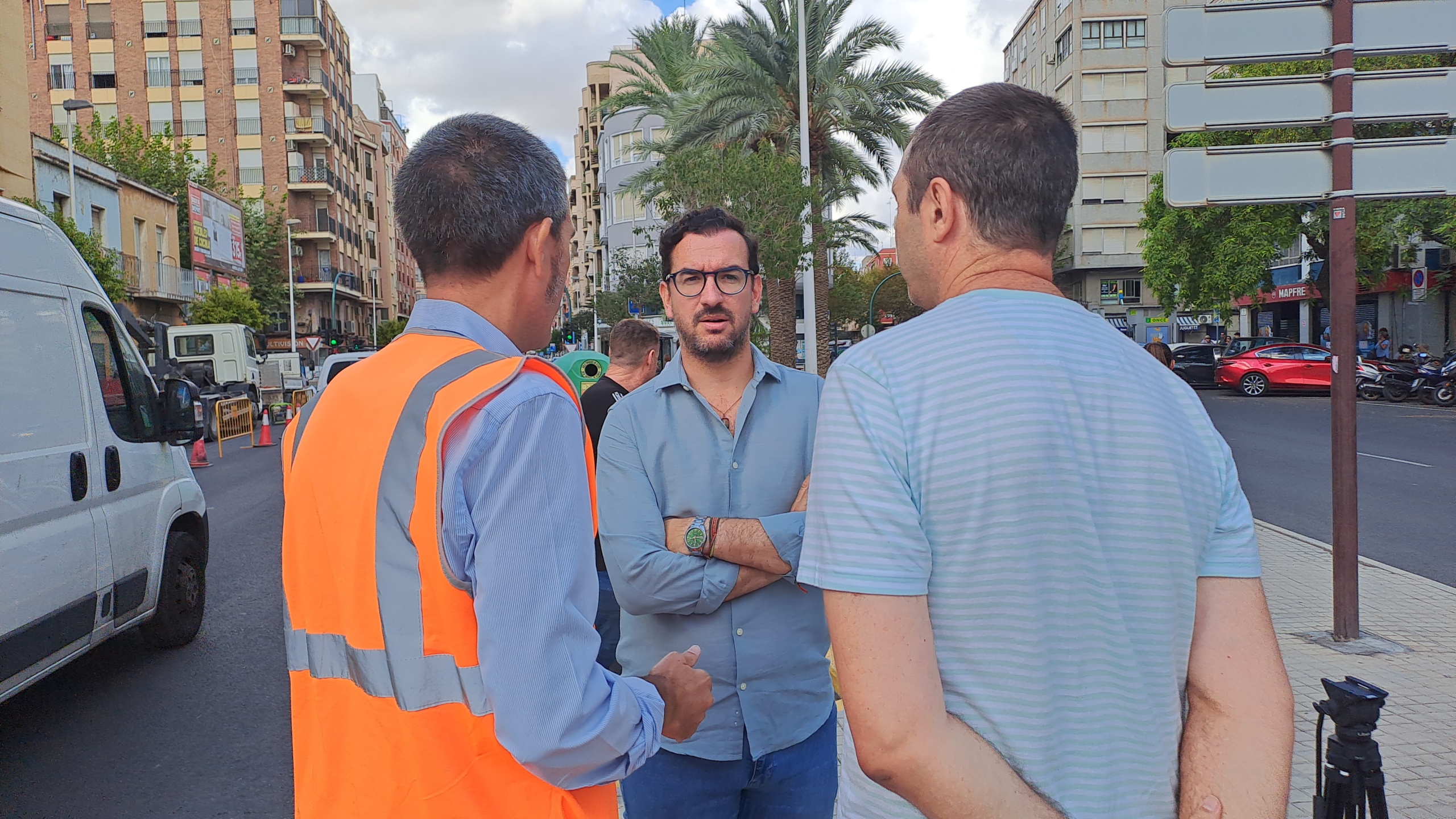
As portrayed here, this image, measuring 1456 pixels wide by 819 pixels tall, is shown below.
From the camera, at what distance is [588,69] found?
85500 mm

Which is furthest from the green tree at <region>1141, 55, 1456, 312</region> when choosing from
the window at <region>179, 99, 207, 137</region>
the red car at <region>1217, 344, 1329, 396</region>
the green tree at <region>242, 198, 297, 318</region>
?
the window at <region>179, 99, 207, 137</region>

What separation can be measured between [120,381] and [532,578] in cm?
520

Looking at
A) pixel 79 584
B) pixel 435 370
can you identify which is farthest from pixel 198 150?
pixel 435 370

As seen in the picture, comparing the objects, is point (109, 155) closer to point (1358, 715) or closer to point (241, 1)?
point (241, 1)

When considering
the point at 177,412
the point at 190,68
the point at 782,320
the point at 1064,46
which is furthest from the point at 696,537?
the point at 190,68

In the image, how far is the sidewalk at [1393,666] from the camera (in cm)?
409

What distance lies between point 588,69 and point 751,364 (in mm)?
87740

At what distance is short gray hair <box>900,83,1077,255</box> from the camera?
1.50 m

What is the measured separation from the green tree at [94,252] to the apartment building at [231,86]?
2571 centimetres

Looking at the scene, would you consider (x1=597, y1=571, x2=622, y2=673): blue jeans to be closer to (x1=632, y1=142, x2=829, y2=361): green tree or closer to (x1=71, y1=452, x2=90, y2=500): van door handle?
(x1=71, y1=452, x2=90, y2=500): van door handle

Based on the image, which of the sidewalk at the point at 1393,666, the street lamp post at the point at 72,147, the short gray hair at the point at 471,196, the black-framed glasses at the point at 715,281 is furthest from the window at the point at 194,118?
the short gray hair at the point at 471,196

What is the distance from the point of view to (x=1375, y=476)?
13.5 m

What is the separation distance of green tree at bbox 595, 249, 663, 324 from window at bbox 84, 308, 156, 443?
3532cm

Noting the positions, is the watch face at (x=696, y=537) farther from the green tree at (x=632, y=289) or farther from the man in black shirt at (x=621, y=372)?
the green tree at (x=632, y=289)
